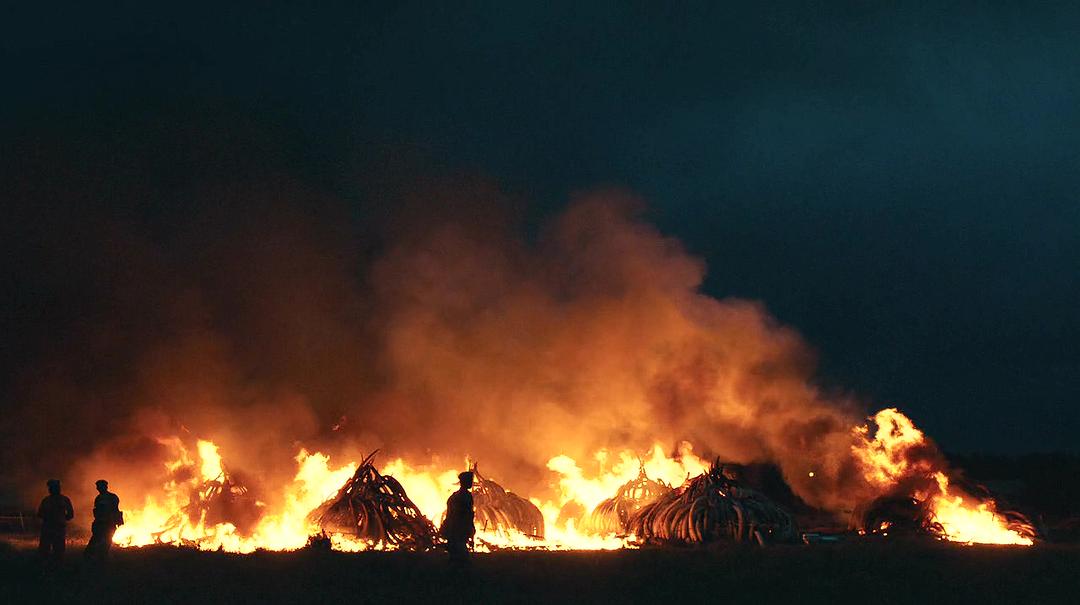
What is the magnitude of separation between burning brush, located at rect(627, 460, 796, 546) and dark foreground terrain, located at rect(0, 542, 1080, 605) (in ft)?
11.7

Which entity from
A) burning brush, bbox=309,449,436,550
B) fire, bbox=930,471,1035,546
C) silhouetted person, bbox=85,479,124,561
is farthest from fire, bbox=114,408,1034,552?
silhouetted person, bbox=85,479,124,561

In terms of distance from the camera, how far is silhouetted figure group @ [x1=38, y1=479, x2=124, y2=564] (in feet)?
55.3

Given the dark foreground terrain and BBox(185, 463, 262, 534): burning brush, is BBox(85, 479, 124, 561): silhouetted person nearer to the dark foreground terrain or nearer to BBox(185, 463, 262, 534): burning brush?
the dark foreground terrain

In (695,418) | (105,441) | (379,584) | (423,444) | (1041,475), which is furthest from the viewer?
(1041,475)

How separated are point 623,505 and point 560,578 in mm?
10920

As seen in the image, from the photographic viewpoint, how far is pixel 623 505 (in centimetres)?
2542

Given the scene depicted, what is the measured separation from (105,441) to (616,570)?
884 inches

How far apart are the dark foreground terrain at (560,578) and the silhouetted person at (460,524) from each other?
334 millimetres

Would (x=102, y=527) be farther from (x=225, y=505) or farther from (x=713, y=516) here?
(x=713, y=516)

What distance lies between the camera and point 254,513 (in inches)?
985

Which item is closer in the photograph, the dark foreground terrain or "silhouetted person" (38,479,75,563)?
the dark foreground terrain

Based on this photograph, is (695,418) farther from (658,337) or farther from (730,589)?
(730,589)

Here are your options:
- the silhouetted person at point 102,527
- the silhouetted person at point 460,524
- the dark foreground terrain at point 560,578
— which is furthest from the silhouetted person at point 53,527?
the silhouetted person at point 460,524

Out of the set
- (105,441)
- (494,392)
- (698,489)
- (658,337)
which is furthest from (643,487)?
(105,441)
